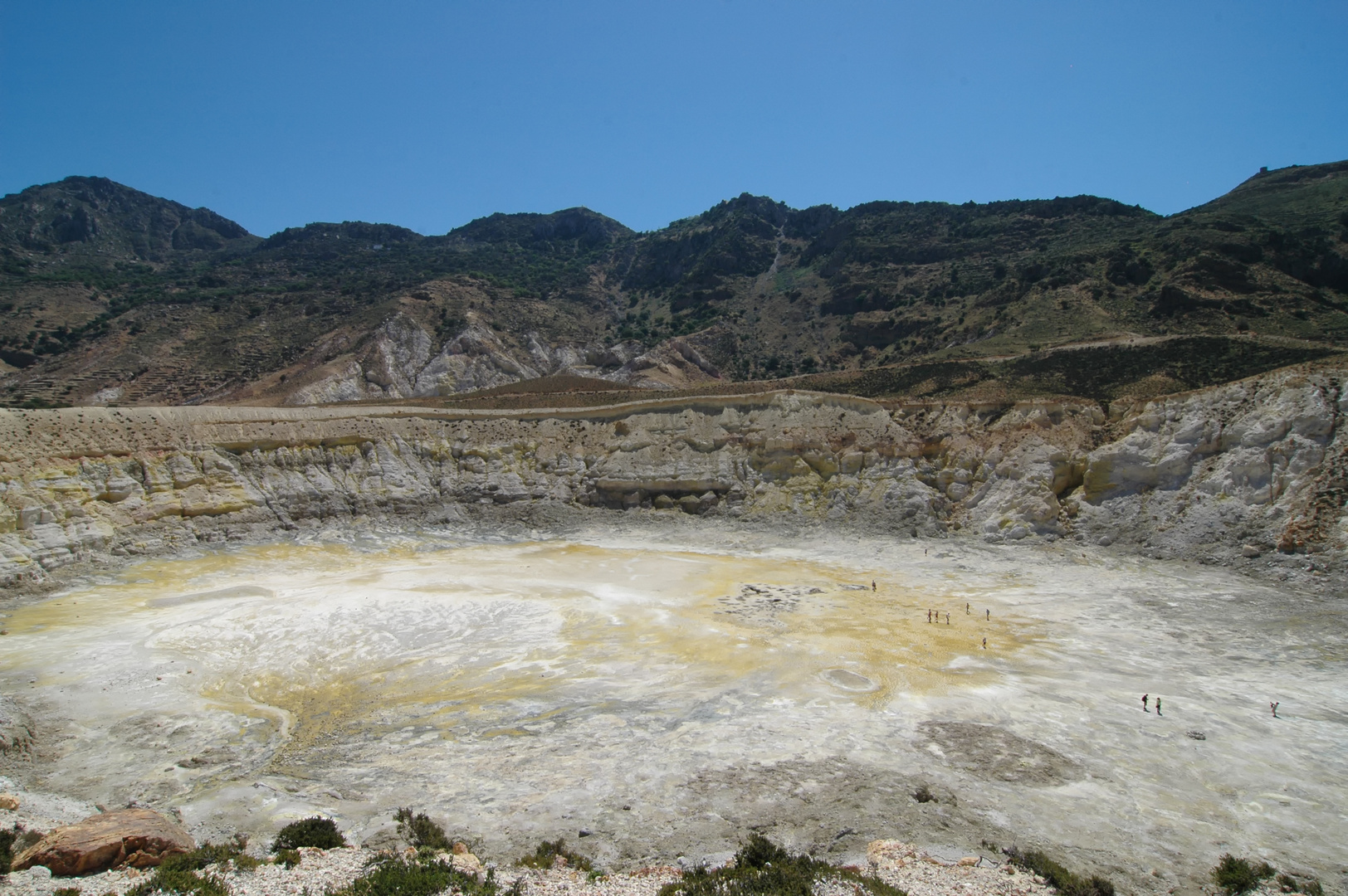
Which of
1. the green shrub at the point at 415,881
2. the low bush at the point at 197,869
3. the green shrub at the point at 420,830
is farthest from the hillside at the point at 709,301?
the low bush at the point at 197,869

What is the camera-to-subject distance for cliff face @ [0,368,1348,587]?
→ 25828mm

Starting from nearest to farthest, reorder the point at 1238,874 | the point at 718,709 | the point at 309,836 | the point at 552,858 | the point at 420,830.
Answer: the point at 1238,874, the point at 552,858, the point at 309,836, the point at 420,830, the point at 718,709

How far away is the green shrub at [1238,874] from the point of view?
9.06 meters

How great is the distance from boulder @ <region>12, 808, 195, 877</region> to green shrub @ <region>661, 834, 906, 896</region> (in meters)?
6.63

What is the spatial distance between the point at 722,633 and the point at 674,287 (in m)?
94.7

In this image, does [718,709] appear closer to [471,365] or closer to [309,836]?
[309,836]

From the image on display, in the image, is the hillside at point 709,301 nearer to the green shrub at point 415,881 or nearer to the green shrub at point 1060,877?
the green shrub at point 1060,877

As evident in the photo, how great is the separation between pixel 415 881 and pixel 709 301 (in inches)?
3732

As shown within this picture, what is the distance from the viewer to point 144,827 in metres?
9.28

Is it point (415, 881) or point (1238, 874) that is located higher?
point (415, 881)

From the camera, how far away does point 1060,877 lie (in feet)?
29.5

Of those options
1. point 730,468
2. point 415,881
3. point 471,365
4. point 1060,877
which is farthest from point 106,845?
point 471,365

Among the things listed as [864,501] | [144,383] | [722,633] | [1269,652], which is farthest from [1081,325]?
[144,383]

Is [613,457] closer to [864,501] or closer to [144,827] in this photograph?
[864,501]
